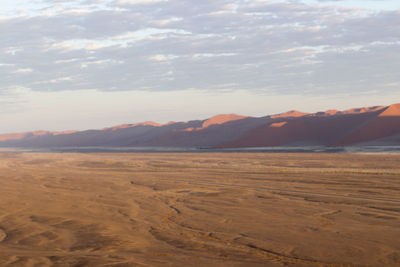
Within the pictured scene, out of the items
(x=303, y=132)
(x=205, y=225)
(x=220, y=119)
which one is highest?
(x=220, y=119)

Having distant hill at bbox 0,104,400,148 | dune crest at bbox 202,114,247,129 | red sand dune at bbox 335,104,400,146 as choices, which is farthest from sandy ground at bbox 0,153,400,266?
dune crest at bbox 202,114,247,129

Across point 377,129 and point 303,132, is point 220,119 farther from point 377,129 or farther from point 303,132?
point 377,129

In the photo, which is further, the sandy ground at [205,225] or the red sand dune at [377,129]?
the red sand dune at [377,129]

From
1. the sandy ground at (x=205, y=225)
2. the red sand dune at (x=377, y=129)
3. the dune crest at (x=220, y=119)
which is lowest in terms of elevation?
the sandy ground at (x=205, y=225)

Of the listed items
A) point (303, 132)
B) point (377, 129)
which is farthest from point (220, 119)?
point (377, 129)

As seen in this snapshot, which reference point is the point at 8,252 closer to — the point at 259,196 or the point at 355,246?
the point at 355,246

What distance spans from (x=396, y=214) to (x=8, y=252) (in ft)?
22.5

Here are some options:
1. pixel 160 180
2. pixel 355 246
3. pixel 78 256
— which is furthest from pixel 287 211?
pixel 160 180

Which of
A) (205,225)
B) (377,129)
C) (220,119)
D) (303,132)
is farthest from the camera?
(220,119)

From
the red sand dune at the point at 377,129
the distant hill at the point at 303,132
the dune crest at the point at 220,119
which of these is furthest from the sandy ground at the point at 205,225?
the dune crest at the point at 220,119

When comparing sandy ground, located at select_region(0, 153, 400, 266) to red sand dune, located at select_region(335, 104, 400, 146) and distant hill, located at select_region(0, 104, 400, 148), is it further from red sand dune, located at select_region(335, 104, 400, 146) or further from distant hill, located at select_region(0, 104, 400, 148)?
red sand dune, located at select_region(335, 104, 400, 146)

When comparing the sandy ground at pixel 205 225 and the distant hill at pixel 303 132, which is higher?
the distant hill at pixel 303 132

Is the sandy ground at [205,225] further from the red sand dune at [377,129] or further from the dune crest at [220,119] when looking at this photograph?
the dune crest at [220,119]

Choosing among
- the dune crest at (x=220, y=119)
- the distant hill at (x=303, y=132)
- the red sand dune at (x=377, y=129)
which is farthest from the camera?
the dune crest at (x=220, y=119)
